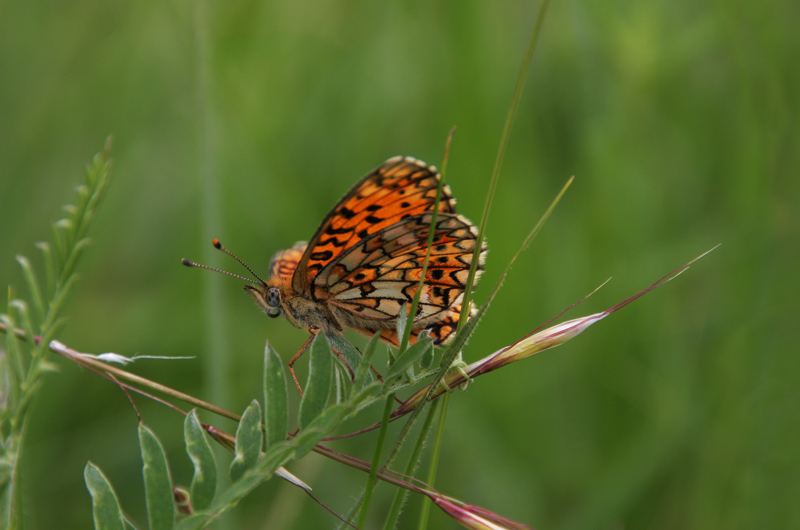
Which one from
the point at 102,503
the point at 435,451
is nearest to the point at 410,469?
the point at 435,451

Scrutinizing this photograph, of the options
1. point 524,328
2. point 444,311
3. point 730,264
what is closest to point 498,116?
point 524,328

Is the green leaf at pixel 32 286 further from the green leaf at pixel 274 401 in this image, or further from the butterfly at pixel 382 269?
the butterfly at pixel 382 269

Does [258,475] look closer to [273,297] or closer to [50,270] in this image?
[50,270]

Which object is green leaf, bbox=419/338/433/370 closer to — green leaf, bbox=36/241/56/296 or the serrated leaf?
the serrated leaf

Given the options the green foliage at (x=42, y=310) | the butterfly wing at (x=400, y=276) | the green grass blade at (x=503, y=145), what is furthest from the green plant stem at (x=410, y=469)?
the butterfly wing at (x=400, y=276)

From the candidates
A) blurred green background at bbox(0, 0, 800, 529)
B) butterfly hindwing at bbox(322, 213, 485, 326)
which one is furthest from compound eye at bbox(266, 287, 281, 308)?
blurred green background at bbox(0, 0, 800, 529)

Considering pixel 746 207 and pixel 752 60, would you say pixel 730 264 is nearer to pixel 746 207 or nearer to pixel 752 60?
pixel 746 207
